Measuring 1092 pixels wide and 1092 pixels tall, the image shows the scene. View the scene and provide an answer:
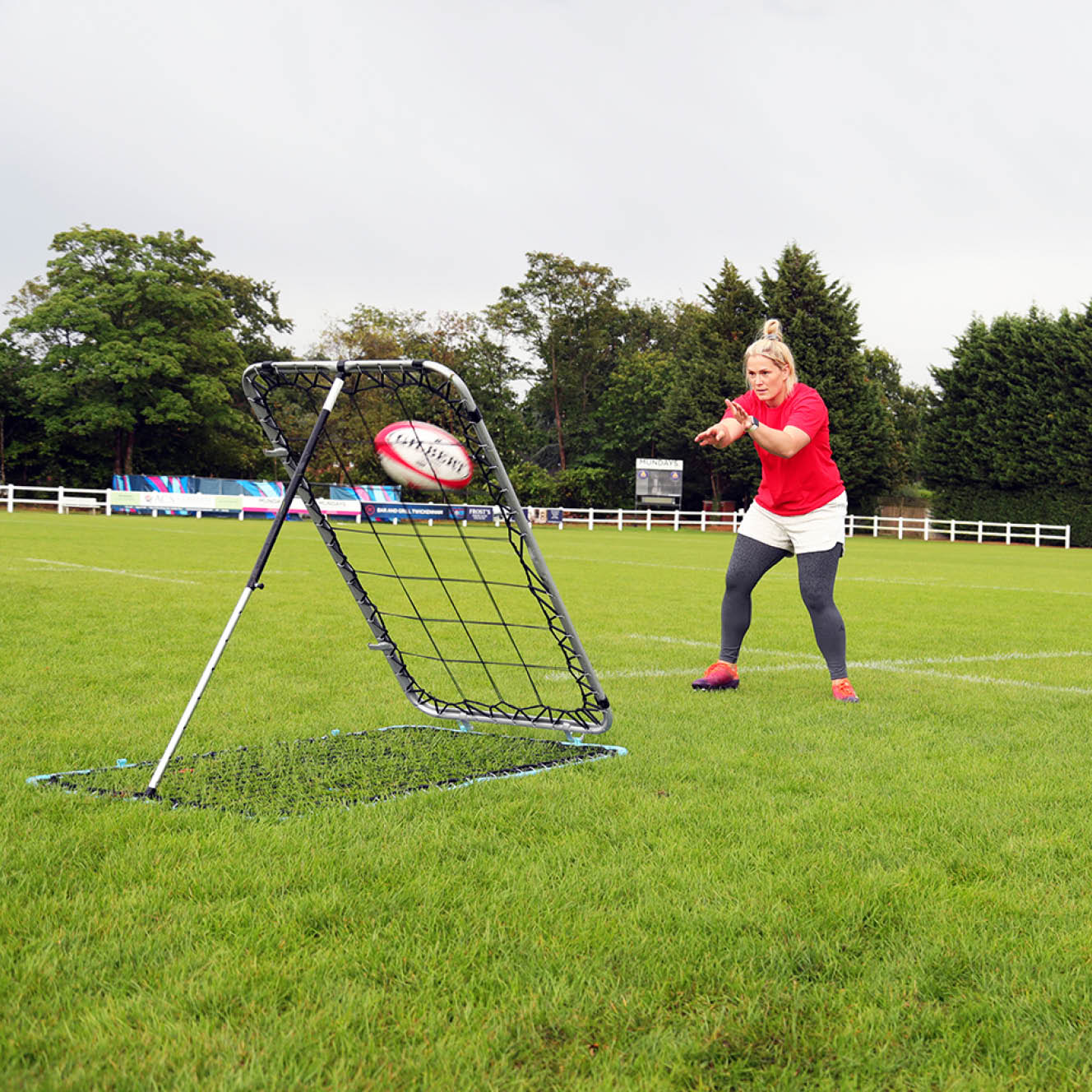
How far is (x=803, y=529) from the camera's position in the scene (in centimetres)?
608

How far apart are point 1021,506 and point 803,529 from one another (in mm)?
46100

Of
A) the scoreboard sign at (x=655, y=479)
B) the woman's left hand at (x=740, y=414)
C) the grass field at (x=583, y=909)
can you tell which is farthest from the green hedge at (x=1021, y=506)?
the woman's left hand at (x=740, y=414)

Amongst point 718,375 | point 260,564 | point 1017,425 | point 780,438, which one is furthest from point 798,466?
point 718,375

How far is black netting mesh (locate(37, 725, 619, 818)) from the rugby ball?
110cm

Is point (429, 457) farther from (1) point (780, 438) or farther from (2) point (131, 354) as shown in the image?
(2) point (131, 354)

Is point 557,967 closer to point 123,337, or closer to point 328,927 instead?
point 328,927

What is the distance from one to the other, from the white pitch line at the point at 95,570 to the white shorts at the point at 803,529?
805 centimetres

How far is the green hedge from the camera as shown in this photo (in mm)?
45719

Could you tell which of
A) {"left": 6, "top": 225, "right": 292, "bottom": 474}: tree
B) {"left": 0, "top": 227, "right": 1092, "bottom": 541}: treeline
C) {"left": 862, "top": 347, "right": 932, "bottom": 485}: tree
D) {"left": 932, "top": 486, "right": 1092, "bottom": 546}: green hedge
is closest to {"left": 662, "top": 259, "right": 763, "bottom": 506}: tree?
{"left": 0, "top": 227, "right": 1092, "bottom": 541}: treeline

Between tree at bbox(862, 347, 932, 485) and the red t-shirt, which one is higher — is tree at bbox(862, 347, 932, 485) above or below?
above

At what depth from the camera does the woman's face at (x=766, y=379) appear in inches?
236

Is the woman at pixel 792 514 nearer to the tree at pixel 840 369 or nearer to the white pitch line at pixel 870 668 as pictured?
the white pitch line at pixel 870 668

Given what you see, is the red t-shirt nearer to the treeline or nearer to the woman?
the woman

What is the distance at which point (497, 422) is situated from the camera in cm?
5222
